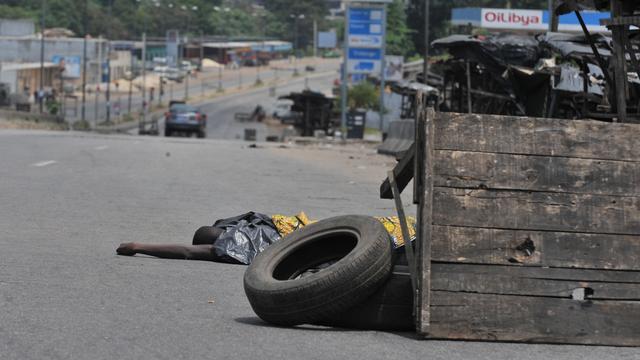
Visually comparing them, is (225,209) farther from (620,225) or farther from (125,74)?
(125,74)

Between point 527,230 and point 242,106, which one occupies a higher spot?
point 527,230

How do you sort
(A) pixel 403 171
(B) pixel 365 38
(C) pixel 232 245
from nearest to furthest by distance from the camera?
(A) pixel 403 171
(C) pixel 232 245
(B) pixel 365 38

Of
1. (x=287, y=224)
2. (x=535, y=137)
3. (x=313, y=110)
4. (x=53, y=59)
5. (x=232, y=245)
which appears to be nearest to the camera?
(x=535, y=137)

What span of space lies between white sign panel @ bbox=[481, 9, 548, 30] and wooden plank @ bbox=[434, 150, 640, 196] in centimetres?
6516

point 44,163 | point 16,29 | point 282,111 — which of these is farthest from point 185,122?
point 16,29

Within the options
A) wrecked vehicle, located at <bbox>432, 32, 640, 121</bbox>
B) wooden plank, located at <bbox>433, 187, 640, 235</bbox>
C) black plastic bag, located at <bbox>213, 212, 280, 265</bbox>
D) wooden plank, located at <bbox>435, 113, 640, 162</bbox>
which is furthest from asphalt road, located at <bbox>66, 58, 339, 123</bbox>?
wooden plank, located at <bbox>433, 187, 640, 235</bbox>

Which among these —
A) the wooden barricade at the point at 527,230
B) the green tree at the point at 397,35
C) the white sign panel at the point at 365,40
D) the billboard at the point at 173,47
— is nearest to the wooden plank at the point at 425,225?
the wooden barricade at the point at 527,230

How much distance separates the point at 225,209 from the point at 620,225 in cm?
872

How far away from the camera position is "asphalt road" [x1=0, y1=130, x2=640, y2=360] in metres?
6.23

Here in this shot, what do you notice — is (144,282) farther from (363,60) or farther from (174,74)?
(174,74)

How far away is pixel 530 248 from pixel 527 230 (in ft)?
0.36

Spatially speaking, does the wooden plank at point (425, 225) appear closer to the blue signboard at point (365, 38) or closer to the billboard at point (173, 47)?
the blue signboard at point (365, 38)

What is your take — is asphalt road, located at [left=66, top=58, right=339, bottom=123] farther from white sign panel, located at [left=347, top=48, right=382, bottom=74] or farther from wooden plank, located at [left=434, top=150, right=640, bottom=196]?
wooden plank, located at [left=434, top=150, right=640, bottom=196]

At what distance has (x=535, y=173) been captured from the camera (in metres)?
6.95
